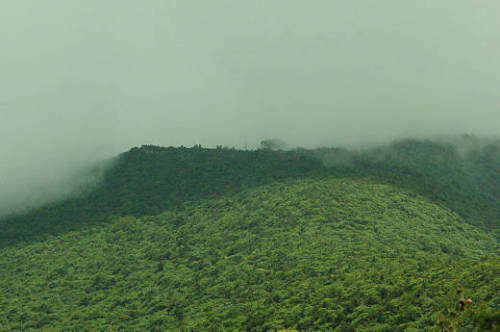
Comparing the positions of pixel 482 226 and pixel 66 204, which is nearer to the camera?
pixel 482 226

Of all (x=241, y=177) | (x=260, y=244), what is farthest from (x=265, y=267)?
(x=241, y=177)

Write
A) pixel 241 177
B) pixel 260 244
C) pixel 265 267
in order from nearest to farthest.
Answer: pixel 265 267, pixel 260 244, pixel 241 177

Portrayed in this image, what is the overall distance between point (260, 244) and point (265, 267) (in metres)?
6.77

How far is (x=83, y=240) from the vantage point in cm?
9238

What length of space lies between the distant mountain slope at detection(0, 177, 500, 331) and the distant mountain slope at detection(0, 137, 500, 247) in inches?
144

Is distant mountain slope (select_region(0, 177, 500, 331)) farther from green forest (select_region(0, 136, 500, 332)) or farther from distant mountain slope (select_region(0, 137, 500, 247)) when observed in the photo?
distant mountain slope (select_region(0, 137, 500, 247))

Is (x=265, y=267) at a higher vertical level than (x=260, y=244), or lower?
lower

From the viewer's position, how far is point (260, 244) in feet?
265

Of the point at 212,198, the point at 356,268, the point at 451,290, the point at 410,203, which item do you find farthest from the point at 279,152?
the point at 451,290

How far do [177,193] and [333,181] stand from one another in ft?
74.3

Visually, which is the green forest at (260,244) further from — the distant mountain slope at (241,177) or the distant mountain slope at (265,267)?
the distant mountain slope at (241,177)

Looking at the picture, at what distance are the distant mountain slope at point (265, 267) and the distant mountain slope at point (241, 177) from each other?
12.0ft

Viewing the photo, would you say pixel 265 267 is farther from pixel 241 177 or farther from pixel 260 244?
pixel 241 177

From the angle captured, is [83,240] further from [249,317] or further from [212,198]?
[249,317]
